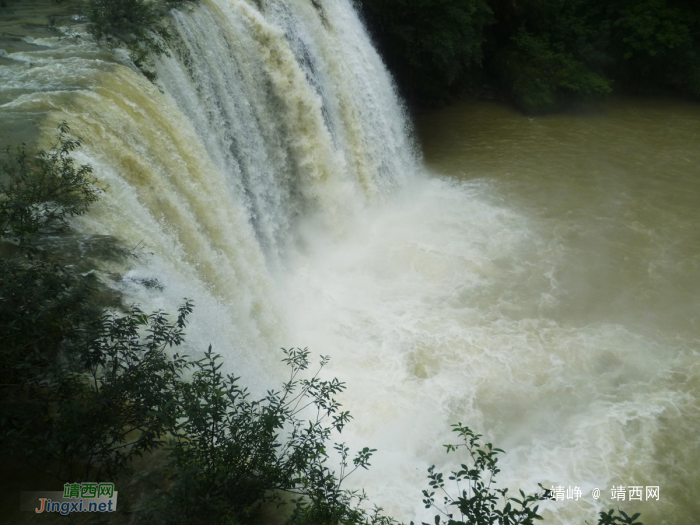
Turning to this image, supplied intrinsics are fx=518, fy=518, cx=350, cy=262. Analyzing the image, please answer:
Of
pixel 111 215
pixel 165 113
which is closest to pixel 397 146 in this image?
pixel 165 113

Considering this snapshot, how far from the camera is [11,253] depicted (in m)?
4.16

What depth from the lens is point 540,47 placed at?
15.5 metres

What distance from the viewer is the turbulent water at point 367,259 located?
561 centimetres

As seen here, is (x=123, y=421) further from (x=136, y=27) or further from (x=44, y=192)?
(x=136, y=27)

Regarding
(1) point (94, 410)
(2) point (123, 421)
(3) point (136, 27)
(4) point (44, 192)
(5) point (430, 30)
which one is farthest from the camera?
(5) point (430, 30)

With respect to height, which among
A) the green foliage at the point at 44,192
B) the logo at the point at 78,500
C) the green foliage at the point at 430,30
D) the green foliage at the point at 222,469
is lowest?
the logo at the point at 78,500

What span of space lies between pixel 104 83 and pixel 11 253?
9.22ft

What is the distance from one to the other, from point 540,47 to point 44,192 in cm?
1502

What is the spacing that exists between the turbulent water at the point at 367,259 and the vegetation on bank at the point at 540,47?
281cm

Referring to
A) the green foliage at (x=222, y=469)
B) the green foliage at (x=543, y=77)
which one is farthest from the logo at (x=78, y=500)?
the green foliage at (x=543, y=77)

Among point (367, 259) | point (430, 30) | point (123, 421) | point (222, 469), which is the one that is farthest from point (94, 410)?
point (430, 30)

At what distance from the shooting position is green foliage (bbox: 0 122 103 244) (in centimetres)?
399

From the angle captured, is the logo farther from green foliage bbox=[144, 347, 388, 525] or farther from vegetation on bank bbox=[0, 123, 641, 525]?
green foliage bbox=[144, 347, 388, 525]

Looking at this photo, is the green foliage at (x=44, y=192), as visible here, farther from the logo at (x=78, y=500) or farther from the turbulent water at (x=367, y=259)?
the logo at (x=78, y=500)
